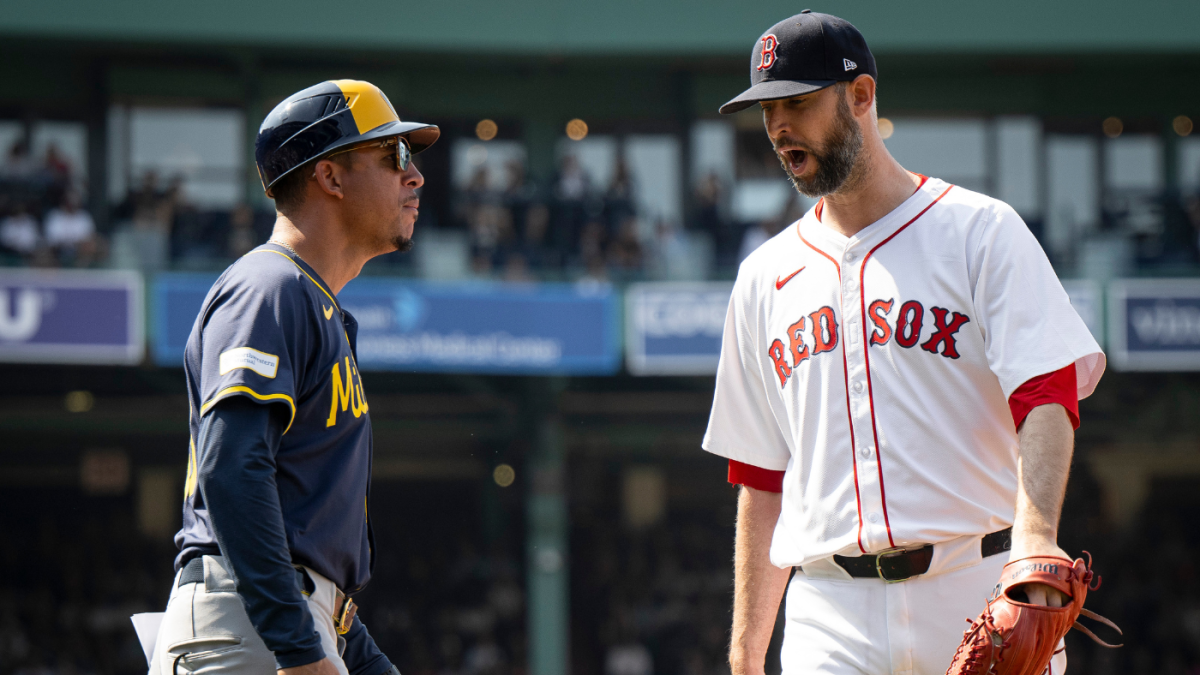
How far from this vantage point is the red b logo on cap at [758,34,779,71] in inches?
92.0

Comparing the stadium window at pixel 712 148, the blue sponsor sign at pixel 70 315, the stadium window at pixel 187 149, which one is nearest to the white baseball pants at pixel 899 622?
the blue sponsor sign at pixel 70 315

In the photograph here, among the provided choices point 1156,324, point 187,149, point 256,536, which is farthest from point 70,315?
point 1156,324

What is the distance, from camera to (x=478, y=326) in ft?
39.4

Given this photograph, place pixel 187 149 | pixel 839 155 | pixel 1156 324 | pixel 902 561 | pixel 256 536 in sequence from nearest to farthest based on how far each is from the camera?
pixel 256 536 < pixel 902 561 < pixel 839 155 < pixel 1156 324 < pixel 187 149

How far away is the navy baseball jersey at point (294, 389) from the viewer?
194 centimetres

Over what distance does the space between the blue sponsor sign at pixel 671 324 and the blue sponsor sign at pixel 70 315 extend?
15.9 ft

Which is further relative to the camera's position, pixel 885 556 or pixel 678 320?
pixel 678 320

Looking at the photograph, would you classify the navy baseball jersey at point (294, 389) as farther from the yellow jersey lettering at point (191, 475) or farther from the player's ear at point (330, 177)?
the player's ear at point (330, 177)

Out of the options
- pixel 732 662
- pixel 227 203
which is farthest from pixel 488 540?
pixel 732 662

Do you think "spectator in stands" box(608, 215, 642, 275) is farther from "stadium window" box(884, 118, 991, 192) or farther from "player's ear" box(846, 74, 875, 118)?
"player's ear" box(846, 74, 875, 118)

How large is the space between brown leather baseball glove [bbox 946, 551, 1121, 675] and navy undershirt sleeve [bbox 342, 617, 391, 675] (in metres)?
1.14

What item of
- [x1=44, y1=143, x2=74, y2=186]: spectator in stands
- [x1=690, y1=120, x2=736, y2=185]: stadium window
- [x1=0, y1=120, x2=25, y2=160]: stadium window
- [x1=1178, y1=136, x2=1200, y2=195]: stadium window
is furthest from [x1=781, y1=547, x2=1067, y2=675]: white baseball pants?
[x1=1178, y1=136, x2=1200, y2=195]: stadium window

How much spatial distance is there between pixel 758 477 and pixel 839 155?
707mm

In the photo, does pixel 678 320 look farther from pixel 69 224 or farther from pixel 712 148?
pixel 69 224
